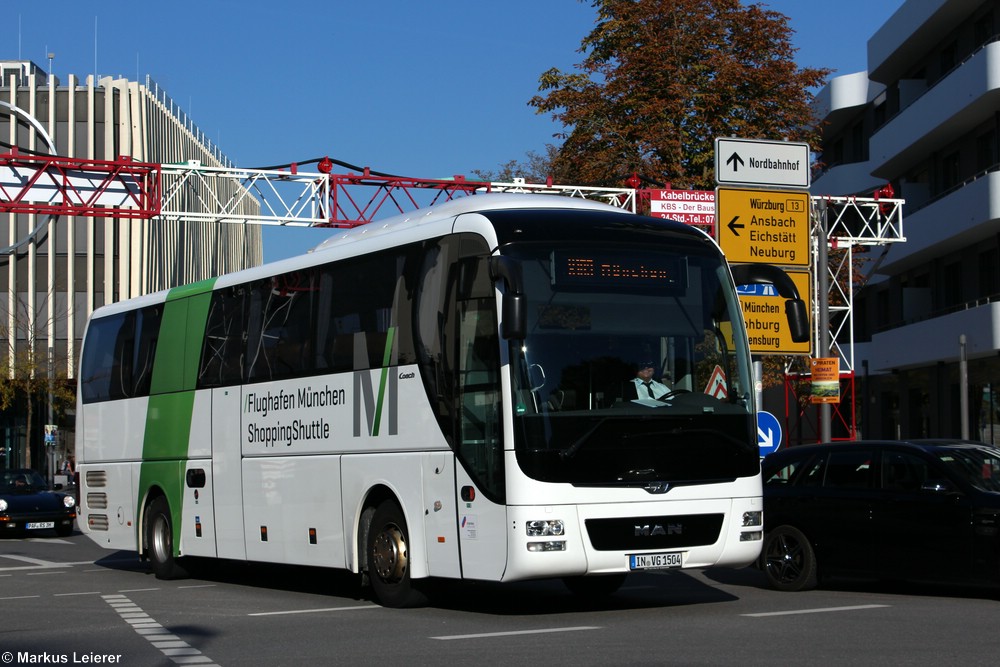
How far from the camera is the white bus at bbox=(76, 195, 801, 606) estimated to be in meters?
12.1

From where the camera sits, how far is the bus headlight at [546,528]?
11.9 meters

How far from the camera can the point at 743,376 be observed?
13.0 metres

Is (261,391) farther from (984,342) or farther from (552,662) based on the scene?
(984,342)

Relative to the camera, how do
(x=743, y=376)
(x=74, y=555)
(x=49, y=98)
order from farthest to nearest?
(x=49, y=98) → (x=74, y=555) → (x=743, y=376)

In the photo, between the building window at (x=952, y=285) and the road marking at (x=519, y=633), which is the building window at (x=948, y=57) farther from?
the road marking at (x=519, y=633)

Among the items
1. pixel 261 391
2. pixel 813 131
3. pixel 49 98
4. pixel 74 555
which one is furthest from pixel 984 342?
pixel 49 98

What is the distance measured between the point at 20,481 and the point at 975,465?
22.1 m

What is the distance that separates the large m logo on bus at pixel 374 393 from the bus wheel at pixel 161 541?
525cm

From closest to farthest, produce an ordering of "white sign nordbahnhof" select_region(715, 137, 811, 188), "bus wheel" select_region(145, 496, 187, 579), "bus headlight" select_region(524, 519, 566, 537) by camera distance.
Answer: "bus headlight" select_region(524, 519, 566, 537) → "white sign nordbahnhof" select_region(715, 137, 811, 188) → "bus wheel" select_region(145, 496, 187, 579)

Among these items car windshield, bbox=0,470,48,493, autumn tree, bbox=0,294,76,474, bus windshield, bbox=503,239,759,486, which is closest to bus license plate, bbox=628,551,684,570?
bus windshield, bbox=503,239,759,486

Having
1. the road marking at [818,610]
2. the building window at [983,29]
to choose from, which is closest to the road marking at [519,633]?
the road marking at [818,610]

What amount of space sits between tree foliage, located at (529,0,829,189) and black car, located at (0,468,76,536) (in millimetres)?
16474

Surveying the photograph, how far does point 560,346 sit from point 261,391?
5.21m

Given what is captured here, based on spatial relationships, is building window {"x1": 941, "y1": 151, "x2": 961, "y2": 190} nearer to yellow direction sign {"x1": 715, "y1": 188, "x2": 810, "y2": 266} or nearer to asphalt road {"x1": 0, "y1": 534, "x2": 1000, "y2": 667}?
yellow direction sign {"x1": 715, "y1": 188, "x2": 810, "y2": 266}
